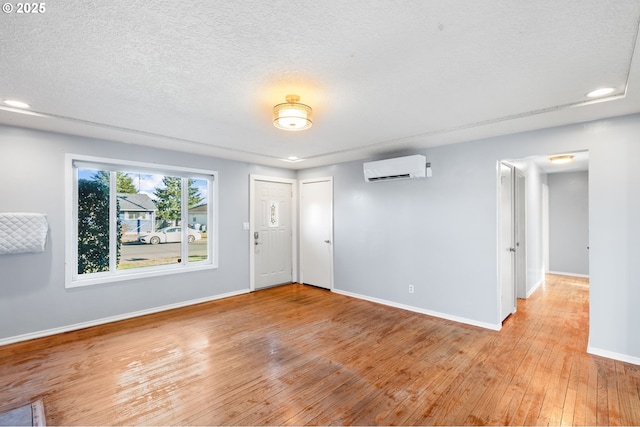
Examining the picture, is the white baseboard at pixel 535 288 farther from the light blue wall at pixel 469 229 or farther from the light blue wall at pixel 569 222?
the light blue wall at pixel 569 222

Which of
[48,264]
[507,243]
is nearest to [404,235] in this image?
[507,243]

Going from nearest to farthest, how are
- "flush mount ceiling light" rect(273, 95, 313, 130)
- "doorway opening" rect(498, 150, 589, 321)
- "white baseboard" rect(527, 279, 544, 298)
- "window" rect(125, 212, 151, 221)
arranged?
"flush mount ceiling light" rect(273, 95, 313, 130)
"doorway opening" rect(498, 150, 589, 321)
"window" rect(125, 212, 151, 221)
"white baseboard" rect(527, 279, 544, 298)

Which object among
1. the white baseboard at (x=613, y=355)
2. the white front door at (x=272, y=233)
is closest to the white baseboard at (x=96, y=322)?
the white front door at (x=272, y=233)

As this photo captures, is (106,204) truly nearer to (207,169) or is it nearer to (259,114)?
(207,169)

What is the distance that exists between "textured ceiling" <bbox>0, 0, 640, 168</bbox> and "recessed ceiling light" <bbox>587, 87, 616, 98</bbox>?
69mm

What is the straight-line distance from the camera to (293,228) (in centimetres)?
604

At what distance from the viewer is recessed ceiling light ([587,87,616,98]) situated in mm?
2303

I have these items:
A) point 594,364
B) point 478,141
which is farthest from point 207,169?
point 594,364

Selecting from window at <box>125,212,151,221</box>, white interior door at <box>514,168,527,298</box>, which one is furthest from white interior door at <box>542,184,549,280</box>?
window at <box>125,212,151,221</box>

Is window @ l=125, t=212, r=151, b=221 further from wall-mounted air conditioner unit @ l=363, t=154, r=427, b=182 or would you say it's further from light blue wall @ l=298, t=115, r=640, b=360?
wall-mounted air conditioner unit @ l=363, t=154, r=427, b=182

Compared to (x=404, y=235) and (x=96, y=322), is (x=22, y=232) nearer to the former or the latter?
(x=96, y=322)

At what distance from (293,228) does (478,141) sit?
3.69 meters

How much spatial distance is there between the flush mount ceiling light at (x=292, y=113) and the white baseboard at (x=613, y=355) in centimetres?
363

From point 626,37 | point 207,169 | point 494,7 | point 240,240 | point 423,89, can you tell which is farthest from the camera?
point 240,240
